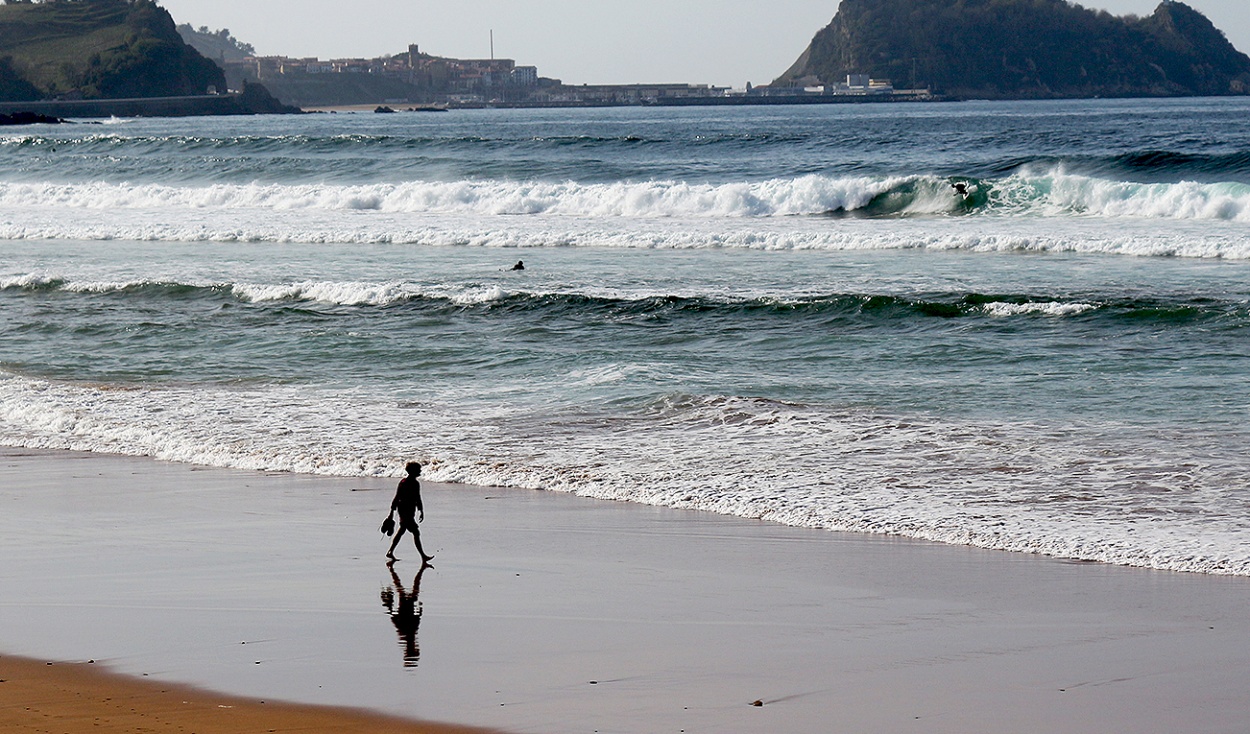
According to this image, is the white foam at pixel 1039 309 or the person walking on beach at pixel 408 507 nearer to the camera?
the person walking on beach at pixel 408 507

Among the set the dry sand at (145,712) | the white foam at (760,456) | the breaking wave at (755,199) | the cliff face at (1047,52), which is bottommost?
the white foam at (760,456)

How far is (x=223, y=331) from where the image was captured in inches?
689

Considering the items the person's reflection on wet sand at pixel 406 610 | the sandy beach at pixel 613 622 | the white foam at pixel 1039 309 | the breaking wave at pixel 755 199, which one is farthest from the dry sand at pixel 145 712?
the breaking wave at pixel 755 199

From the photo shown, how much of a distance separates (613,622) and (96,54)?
571 ft

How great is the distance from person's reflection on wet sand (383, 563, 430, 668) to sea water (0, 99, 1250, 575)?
2.39 meters

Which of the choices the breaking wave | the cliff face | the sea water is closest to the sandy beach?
the sea water

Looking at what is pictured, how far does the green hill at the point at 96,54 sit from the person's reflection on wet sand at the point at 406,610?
158 meters

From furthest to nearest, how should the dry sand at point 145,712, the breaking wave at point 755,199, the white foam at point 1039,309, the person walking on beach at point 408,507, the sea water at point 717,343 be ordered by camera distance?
the breaking wave at point 755,199, the white foam at point 1039,309, the sea water at point 717,343, the person walking on beach at point 408,507, the dry sand at point 145,712

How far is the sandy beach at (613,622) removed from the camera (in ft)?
17.4

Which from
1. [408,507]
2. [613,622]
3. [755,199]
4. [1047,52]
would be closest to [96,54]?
[1047,52]

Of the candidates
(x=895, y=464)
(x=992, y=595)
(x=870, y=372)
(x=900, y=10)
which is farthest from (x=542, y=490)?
(x=900, y=10)

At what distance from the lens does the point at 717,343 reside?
631 inches

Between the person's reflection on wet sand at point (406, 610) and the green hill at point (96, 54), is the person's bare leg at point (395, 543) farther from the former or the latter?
the green hill at point (96, 54)

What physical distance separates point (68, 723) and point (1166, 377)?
10.9m
